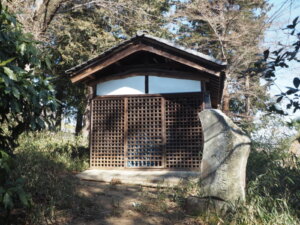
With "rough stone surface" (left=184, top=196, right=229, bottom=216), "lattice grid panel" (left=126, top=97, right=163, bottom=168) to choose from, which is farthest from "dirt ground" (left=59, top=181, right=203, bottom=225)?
"lattice grid panel" (left=126, top=97, right=163, bottom=168)

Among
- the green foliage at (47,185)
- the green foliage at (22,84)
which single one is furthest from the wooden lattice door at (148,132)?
the green foliage at (22,84)

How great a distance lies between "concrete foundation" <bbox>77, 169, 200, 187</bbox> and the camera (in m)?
6.52

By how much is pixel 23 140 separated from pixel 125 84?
4.74m

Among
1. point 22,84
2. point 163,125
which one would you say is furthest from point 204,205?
point 163,125

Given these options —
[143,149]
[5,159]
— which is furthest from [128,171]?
[5,159]

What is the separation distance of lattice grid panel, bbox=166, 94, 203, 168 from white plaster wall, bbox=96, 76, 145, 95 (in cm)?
102

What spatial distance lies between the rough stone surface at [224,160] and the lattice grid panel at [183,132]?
332cm

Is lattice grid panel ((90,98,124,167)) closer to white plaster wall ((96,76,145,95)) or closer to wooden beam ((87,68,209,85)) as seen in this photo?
white plaster wall ((96,76,145,95))

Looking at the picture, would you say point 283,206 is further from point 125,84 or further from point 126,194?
point 125,84

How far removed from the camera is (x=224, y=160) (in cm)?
426

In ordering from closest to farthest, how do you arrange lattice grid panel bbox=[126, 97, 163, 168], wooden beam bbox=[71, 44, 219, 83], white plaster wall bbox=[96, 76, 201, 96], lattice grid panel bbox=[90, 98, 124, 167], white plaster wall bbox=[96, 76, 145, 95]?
wooden beam bbox=[71, 44, 219, 83] → lattice grid panel bbox=[126, 97, 163, 168] → white plaster wall bbox=[96, 76, 201, 96] → lattice grid panel bbox=[90, 98, 124, 167] → white plaster wall bbox=[96, 76, 145, 95]

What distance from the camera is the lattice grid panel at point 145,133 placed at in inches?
319

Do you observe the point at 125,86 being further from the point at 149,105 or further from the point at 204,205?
the point at 204,205

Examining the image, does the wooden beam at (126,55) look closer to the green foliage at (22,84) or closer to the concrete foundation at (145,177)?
the concrete foundation at (145,177)
